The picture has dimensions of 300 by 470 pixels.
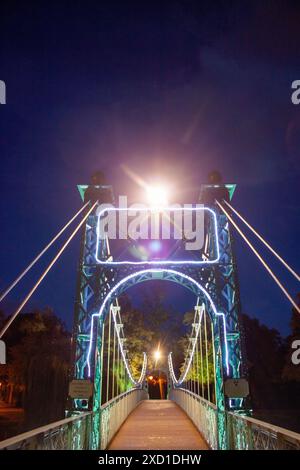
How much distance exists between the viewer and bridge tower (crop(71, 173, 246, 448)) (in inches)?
410

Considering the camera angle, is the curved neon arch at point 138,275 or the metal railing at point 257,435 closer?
the metal railing at point 257,435

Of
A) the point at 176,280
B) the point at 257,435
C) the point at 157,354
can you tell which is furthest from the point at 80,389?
the point at 157,354

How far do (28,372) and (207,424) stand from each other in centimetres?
1988

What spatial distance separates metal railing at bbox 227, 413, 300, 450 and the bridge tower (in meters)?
1.09

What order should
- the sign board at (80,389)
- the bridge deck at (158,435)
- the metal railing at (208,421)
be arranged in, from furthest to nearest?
the bridge deck at (158,435)
the metal railing at (208,421)
the sign board at (80,389)

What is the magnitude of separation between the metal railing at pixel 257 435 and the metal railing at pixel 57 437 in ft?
9.58

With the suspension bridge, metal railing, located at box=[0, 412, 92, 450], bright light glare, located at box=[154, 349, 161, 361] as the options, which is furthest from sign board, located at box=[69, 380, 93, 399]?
bright light glare, located at box=[154, 349, 161, 361]

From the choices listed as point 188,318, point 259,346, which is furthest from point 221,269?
point 259,346

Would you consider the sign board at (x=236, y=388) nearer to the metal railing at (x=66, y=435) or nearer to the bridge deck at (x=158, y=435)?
the bridge deck at (x=158, y=435)

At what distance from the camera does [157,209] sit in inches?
493

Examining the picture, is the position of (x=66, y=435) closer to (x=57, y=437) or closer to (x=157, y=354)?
(x=57, y=437)

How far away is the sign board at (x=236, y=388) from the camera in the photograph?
997 cm

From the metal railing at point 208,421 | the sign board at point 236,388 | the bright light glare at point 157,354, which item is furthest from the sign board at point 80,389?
the bright light glare at point 157,354
